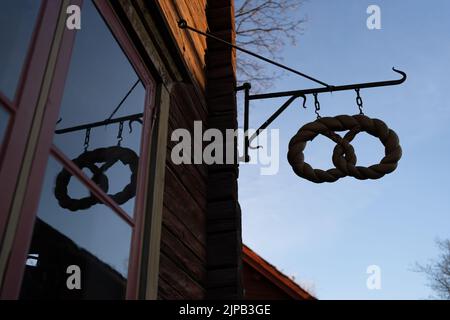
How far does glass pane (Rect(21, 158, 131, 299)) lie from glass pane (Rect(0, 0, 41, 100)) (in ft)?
0.98

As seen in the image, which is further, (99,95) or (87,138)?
(99,95)

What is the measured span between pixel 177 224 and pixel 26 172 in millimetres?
1152

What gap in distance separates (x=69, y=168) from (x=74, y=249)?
0.94 ft

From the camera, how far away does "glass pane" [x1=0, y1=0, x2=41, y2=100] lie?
1.33m

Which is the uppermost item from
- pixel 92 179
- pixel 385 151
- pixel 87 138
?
pixel 385 151

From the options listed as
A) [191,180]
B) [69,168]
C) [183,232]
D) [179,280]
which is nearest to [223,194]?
[191,180]

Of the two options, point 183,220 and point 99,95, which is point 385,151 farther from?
point 99,95

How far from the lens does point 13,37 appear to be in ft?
4.60

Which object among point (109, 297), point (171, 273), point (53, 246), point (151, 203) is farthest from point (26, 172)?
Result: point (171, 273)

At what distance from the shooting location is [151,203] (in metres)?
2.11

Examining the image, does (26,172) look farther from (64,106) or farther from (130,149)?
(130,149)

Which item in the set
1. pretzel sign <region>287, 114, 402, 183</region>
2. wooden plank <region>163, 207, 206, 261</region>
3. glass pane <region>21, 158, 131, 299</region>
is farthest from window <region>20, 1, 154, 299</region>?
pretzel sign <region>287, 114, 402, 183</region>

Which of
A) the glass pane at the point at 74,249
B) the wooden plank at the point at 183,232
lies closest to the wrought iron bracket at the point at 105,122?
the glass pane at the point at 74,249

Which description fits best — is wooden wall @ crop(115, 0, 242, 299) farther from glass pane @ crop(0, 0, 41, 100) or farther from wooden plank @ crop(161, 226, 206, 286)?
glass pane @ crop(0, 0, 41, 100)
